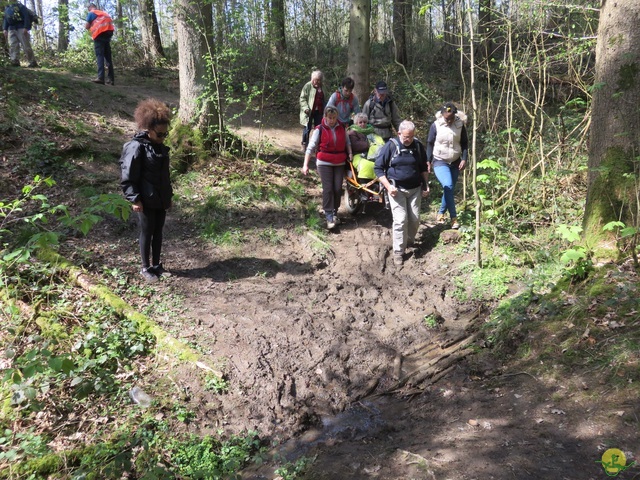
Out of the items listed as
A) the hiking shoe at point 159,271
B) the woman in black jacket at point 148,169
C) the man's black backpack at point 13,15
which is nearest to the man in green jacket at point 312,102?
the woman in black jacket at point 148,169

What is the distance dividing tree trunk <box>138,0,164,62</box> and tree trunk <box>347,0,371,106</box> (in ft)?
26.5

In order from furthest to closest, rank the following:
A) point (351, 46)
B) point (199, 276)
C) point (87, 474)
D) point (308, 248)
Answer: point (351, 46), point (308, 248), point (199, 276), point (87, 474)

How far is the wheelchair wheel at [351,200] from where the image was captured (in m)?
7.88

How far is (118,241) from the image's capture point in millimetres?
6508

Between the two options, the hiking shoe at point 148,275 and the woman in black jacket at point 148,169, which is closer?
the woman in black jacket at point 148,169

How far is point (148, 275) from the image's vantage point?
579cm

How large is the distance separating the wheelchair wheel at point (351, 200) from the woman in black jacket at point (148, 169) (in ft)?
10.5

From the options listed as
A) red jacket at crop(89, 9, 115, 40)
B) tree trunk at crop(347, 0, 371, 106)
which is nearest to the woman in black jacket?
tree trunk at crop(347, 0, 371, 106)

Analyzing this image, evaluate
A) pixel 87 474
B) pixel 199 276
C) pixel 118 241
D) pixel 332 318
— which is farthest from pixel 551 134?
pixel 87 474

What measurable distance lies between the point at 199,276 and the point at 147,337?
4.60 feet

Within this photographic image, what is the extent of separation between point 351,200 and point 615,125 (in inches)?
155

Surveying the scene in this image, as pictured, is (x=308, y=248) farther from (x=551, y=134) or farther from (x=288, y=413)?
(x=551, y=134)

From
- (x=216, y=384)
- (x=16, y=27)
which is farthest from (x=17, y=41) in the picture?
(x=216, y=384)

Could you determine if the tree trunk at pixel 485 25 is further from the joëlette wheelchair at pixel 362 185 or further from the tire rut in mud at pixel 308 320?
the tire rut in mud at pixel 308 320
